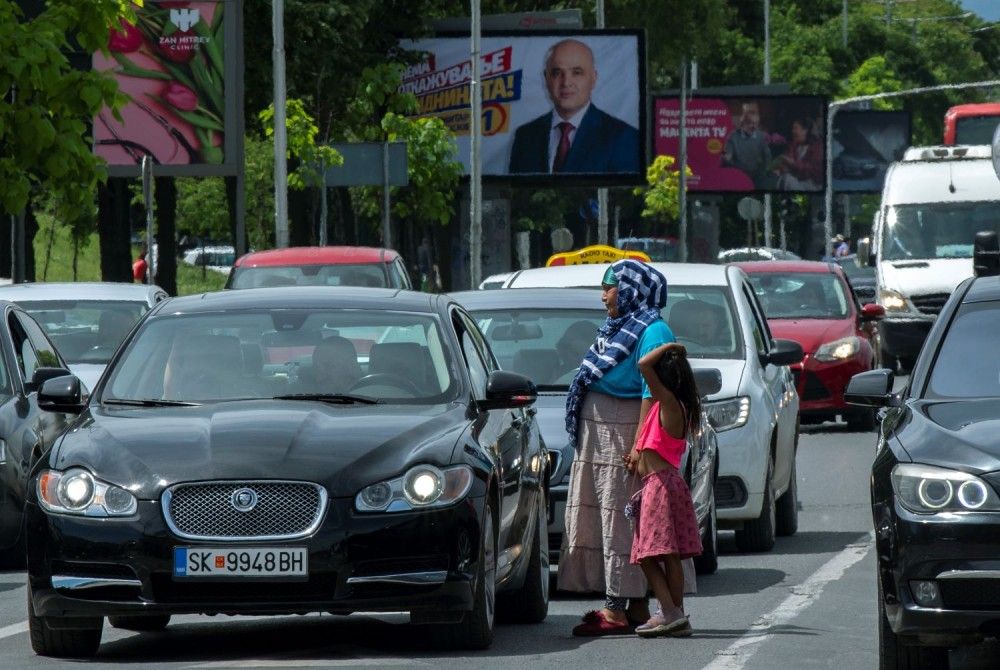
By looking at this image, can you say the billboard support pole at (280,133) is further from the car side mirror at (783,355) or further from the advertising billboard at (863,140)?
the advertising billboard at (863,140)

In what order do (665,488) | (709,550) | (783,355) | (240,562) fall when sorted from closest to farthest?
1. (240,562)
2. (665,488)
3. (709,550)
4. (783,355)

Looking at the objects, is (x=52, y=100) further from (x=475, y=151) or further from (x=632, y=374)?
(x=475, y=151)

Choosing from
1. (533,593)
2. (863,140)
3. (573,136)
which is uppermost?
(573,136)

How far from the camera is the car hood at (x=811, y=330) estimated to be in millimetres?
23953

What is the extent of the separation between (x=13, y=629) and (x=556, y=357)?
12.2ft

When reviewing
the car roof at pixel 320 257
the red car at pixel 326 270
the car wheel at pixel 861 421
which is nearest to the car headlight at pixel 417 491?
the red car at pixel 326 270

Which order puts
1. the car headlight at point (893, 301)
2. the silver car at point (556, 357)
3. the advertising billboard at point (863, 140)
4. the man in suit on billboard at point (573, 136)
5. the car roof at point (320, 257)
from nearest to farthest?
the silver car at point (556, 357), the car roof at point (320, 257), the car headlight at point (893, 301), the man in suit on billboard at point (573, 136), the advertising billboard at point (863, 140)

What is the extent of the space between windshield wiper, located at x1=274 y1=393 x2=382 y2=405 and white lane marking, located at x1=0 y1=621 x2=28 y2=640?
1.64 metres

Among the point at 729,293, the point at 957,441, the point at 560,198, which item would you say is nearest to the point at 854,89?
the point at 560,198

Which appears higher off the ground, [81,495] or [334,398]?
[334,398]

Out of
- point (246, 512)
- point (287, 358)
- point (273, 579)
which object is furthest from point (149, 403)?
point (273, 579)

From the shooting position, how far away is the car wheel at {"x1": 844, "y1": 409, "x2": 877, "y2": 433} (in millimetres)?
24844

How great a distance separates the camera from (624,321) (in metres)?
10.3

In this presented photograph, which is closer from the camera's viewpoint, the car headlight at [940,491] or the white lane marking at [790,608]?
the car headlight at [940,491]
